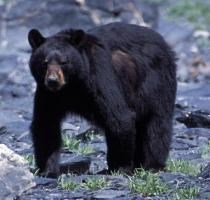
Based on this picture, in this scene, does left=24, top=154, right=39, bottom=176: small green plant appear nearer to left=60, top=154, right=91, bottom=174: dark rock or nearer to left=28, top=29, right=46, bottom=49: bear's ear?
left=60, top=154, right=91, bottom=174: dark rock

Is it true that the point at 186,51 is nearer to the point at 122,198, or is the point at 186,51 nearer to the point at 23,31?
the point at 23,31

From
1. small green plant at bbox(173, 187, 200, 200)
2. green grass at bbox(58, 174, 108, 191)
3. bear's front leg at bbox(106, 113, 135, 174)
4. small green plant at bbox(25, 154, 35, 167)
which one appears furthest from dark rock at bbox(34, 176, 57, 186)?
small green plant at bbox(25, 154, 35, 167)

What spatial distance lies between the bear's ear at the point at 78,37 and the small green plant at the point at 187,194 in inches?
77.0

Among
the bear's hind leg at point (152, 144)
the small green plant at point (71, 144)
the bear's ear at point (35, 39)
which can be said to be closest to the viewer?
the bear's ear at point (35, 39)


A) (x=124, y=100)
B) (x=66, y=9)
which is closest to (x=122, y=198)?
(x=124, y=100)

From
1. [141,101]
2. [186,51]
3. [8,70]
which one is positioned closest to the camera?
[141,101]

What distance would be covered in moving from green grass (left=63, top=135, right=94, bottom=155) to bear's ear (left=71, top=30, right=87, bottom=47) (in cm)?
186

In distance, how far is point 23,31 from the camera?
26.0 m

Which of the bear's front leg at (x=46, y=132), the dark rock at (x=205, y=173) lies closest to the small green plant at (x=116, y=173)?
the bear's front leg at (x=46, y=132)

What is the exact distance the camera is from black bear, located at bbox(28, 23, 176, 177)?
30.0 feet

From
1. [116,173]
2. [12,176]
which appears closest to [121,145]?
[116,173]

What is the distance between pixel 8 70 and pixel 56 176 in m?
11.3

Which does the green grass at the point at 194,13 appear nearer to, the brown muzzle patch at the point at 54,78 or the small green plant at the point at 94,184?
the brown muzzle patch at the point at 54,78

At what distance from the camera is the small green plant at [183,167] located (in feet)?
30.0
